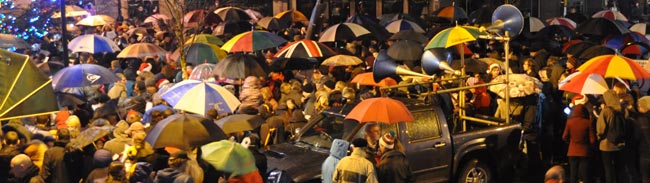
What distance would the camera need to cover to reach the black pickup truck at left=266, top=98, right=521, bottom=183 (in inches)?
450

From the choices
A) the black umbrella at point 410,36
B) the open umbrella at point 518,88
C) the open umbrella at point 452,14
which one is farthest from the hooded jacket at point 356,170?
the open umbrella at point 452,14

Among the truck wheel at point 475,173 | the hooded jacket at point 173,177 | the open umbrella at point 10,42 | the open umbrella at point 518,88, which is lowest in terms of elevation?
the truck wheel at point 475,173

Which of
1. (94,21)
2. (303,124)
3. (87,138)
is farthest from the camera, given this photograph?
(94,21)

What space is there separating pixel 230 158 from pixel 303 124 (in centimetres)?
366

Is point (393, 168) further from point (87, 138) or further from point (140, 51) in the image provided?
point (140, 51)

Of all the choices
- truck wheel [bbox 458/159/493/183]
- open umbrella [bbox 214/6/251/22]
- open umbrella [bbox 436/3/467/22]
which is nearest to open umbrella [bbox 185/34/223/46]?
open umbrella [bbox 214/6/251/22]

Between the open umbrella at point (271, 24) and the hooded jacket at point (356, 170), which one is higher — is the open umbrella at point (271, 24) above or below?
above

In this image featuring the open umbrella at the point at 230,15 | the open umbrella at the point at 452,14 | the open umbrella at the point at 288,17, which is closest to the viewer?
the open umbrella at the point at 230,15

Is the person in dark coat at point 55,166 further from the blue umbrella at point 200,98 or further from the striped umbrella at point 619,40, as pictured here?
the striped umbrella at point 619,40

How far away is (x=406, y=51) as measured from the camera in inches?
688

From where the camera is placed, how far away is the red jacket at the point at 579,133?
12.4m

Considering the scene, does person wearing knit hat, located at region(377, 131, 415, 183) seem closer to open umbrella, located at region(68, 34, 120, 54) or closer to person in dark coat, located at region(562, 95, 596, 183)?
person in dark coat, located at region(562, 95, 596, 183)

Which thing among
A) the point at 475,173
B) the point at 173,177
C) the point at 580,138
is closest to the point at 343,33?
the point at 475,173

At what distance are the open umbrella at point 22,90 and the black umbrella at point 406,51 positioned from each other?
8.61 m
